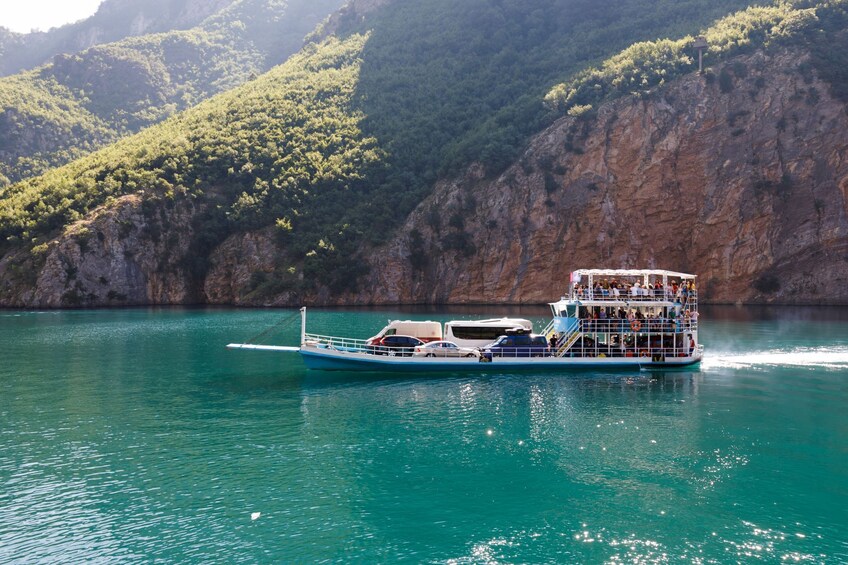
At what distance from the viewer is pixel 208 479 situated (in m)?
29.7

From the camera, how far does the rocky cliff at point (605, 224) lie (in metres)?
124

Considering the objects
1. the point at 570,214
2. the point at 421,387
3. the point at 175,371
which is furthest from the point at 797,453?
the point at 570,214

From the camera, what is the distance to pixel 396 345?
56.8 m

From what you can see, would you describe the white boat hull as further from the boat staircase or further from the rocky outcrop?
the rocky outcrop

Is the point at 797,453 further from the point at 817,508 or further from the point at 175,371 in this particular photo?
the point at 175,371

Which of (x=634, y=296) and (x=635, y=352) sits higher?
(x=634, y=296)

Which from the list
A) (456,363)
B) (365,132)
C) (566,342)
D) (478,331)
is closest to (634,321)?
(566,342)

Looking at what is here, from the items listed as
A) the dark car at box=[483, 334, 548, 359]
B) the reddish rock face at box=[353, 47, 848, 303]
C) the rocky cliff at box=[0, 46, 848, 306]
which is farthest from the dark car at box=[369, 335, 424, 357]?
the reddish rock face at box=[353, 47, 848, 303]

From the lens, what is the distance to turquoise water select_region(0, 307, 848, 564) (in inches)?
944

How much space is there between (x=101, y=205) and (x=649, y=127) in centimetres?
10887

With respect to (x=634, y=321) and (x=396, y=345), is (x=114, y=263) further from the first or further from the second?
(x=634, y=321)

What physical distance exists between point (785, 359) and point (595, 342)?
16.6m

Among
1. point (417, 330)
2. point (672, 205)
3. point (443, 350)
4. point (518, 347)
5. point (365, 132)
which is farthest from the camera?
point (365, 132)

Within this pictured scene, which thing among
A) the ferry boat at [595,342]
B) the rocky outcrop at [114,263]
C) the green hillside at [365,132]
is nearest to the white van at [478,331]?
the ferry boat at [595,342]
